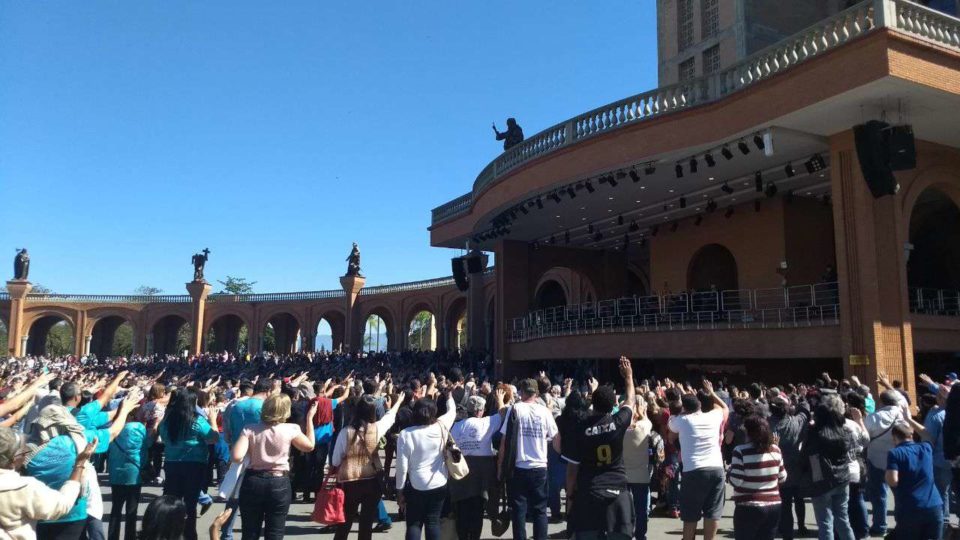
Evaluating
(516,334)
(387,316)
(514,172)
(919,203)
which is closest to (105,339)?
(387,316)

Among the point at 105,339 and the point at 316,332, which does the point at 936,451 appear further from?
the point at 105,339

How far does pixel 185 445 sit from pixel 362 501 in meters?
1.74

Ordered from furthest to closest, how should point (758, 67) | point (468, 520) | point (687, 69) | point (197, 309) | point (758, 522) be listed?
1. point (197, 309)
2. point (687, 69)
3. point (758, 67)
4. point (468, 520)
5. point (758, 522)

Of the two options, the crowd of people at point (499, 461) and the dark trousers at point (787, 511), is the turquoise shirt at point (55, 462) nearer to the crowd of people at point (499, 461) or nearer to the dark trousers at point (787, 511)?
the crowd of people at point (499, 461)

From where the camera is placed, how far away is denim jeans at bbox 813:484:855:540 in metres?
5.80

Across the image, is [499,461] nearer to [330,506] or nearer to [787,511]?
[330,506]

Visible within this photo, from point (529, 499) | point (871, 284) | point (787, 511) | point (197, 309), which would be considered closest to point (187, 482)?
point (529, 499)

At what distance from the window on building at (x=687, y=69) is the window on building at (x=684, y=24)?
661mm

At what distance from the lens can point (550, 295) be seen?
138 ft

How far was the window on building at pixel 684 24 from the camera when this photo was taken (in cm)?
2619

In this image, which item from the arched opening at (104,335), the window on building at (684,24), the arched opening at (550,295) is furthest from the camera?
the arched opening at (104,335)

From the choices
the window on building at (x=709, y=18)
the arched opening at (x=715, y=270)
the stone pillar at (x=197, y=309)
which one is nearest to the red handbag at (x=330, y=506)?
the arched opening at (x=715, y=270)

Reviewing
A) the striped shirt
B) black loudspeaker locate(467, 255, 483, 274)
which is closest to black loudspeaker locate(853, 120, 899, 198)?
the striped shirt

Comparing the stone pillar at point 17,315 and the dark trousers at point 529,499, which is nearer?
the dark trousers at point 529,499
